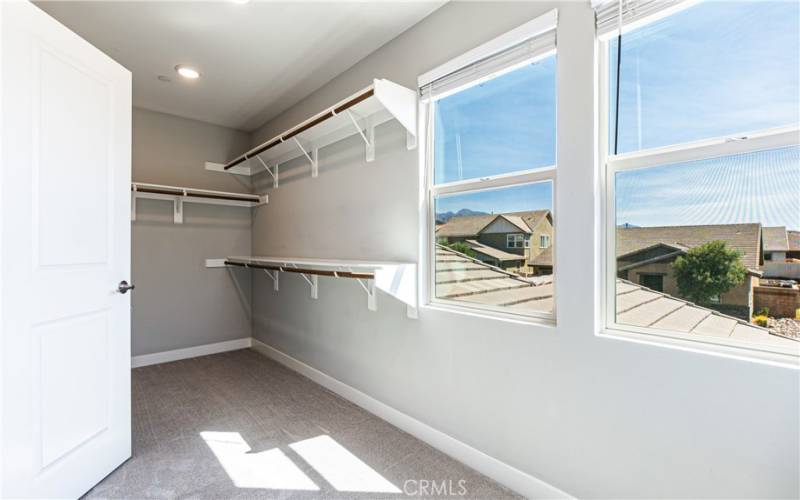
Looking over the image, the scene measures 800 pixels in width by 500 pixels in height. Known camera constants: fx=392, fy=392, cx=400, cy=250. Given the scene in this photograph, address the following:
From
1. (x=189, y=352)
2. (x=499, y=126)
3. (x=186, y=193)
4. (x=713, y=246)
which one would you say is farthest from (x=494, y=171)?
(x=189, y=352)

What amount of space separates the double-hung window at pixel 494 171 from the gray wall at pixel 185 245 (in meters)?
2.82

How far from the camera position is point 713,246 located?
1373 millimetres

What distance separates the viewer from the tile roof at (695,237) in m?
1.30

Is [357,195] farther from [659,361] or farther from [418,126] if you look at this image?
[659,361]

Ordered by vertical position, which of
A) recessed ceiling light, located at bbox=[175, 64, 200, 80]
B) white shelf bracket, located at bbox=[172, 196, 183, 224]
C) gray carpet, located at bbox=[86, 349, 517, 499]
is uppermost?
recessed ceiling light, located at bbox=[175, 64, 200, 80]

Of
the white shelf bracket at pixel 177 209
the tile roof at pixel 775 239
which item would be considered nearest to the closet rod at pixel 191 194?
the white shelf bracket at pixel 177 209

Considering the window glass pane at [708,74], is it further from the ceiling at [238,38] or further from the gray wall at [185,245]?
the gray wall at [185,245]

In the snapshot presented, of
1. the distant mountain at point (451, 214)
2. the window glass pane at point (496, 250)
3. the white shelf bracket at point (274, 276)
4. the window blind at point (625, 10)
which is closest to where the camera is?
the window blind at point (625, 10)

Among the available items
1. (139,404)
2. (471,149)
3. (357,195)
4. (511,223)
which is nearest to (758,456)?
(511,223)

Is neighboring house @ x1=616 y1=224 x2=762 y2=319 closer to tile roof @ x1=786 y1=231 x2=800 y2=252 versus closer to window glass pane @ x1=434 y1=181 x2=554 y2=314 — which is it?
tile roof @ x1=786 y1=231 x2=800 y2=252

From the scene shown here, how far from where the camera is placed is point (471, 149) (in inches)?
83.7

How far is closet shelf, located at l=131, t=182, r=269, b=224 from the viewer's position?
11.5ft

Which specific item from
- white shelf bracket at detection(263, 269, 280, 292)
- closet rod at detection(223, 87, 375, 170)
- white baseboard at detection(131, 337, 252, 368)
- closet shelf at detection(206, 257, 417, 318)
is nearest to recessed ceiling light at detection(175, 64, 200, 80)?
closet rod at detection(223, 87, 375, 170)

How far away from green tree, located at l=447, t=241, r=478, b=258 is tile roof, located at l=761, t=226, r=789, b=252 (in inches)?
45.4
